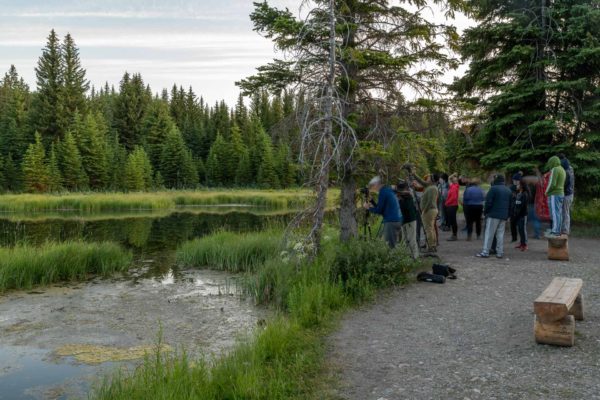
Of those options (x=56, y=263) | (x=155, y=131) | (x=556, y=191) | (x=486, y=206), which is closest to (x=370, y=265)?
(x=486, y=206)

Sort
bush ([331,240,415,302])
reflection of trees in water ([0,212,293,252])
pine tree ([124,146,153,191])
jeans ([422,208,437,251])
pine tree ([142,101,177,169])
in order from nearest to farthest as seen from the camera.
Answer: bush ([331,240,415,302]), jeans ([422,208,437,251]), reflection of trees in water ([0,212,293,252]), pine tree ([124,146,153,191]), pine tree ([142,101,177,169])

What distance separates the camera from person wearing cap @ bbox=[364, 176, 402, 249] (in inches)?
367

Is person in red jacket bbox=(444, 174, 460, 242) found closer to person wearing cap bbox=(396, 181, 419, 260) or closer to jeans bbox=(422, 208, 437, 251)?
jeans bbox=(422, 208, 437, 251)

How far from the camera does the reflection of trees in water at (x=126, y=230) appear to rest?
17.4m

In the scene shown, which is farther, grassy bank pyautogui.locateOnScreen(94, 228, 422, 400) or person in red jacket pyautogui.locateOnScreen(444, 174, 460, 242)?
person in red jacket pyautogui.locateOnScreen(444, 174, 460, 242)

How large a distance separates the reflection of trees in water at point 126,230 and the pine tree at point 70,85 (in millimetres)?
32450

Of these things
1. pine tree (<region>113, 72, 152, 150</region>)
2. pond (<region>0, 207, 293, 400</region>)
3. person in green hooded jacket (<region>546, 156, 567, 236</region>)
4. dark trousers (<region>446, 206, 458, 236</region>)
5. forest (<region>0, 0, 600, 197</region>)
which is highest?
pine tree (<region>113, 72, 152, 150</region>)

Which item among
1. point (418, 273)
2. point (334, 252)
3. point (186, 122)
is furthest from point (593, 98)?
point (186, 122)

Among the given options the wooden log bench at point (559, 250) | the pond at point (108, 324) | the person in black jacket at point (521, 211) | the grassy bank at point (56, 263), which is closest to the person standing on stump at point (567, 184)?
the person in black jacket at point (521, 211)

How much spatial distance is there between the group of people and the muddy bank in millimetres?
3196

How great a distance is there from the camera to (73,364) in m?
6.21

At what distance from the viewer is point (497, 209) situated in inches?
415

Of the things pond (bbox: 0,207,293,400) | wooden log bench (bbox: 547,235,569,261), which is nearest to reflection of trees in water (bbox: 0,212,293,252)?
pond (bbox: 0,207,293,400)

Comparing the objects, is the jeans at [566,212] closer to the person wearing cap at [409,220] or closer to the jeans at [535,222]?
the jeans at [535,222]
